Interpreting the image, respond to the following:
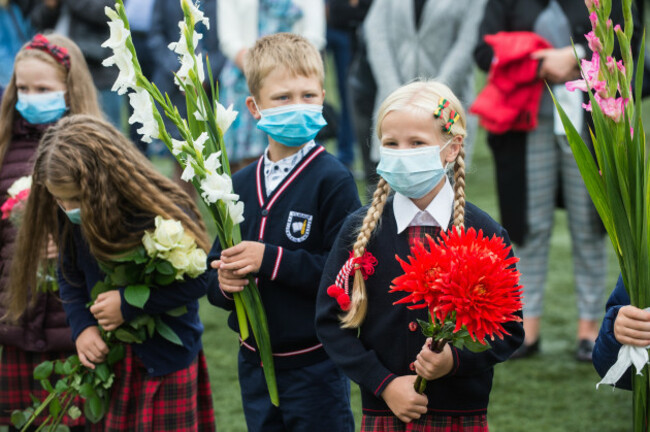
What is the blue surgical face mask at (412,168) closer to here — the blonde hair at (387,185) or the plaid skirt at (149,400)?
the blonde hair at (387,185)

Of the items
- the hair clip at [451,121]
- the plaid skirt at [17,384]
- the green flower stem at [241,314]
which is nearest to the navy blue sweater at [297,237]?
the green flower stem at [241,314]

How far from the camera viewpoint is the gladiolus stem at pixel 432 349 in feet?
7.44

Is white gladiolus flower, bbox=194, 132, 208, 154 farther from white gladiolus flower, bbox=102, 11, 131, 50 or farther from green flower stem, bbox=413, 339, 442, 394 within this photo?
green flower stem, bbox=413, 339, 442, 394

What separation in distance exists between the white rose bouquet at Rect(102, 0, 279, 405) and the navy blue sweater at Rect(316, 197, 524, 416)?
0.36m

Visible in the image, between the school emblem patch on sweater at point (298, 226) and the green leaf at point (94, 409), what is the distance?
3.00 feet

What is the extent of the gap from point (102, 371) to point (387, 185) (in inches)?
49.8

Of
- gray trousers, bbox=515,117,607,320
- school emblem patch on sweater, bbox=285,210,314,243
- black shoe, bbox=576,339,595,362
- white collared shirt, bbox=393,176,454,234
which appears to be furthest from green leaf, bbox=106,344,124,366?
black shoe, bbox=576,339,595,362

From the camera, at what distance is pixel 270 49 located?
10.2 ft

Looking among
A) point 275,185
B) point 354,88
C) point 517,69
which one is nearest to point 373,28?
point 354,88

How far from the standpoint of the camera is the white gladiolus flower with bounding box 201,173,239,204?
2551 millimetres


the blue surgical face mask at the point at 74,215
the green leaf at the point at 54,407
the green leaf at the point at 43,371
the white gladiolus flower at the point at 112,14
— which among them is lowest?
the green leaf at the point at 54,407

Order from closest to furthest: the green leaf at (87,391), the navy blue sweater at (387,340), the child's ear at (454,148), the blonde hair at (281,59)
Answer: the navy blue sweater at (387,340) → the child's ear at (454,148) → the blonde hair at (281,59) → the green leaf at (87,391)

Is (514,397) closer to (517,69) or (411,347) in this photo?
(517,69)

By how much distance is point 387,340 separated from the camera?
2.55 metres
